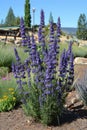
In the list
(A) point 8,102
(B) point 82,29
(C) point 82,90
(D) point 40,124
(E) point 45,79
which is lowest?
(B) point 82,29

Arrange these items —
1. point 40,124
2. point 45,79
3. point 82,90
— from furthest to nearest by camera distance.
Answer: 1. point 82,90
2. point 40,124
3. point 45,79

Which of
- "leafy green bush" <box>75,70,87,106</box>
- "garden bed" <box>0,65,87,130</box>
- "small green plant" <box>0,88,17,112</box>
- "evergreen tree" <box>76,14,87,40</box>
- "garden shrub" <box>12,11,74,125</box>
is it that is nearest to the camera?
"garden shrub" <box>12,11,74,125</box>

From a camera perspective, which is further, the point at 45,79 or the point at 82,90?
the point at 82,90

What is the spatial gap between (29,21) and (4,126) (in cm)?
4776

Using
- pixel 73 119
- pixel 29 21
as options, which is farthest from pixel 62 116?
pixel 29 21

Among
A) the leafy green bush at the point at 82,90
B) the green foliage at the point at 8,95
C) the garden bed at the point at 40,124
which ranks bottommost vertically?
the garden bed at the point at 40,124

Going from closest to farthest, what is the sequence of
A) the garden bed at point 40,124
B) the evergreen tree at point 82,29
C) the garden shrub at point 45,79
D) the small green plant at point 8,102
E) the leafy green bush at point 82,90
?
the garden shrub at point 45,79, the garden bed at point 40,124, the leafy green bush at point 82,90, the small green plant at point 8,102, the evergreen tree at point 82,29

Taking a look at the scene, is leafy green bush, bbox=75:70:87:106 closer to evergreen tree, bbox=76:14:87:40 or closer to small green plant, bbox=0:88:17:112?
small green plant, bbox=0:88:17:112

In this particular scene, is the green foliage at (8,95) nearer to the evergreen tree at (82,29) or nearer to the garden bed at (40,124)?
the garden bed at (40,124)

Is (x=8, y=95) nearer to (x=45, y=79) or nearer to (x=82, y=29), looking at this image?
(x=45, y=79)

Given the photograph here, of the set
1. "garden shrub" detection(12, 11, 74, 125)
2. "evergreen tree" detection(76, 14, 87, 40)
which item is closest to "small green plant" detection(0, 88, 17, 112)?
"garden shrub" detection(12, 11, 74, 125)

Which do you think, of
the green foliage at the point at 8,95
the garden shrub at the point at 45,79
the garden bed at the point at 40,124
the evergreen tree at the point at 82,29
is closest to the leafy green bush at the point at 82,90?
the garden bed at the point at 40,124

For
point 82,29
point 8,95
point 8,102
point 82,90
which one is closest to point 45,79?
point 82,90

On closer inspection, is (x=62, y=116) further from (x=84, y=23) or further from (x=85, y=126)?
(x=84, y=23)
